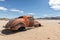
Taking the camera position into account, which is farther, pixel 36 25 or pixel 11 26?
pixel 36 25

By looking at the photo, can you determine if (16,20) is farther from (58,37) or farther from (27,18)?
(58,37)

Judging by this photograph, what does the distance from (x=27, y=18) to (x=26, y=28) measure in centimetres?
107

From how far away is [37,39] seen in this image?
12297 mm

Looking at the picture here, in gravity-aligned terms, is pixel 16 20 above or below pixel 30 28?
above

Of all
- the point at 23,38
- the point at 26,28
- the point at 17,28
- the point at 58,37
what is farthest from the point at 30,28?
the point at 58,37

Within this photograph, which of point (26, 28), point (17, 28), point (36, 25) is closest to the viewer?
point (17, 28)

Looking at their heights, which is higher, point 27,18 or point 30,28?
point 27,18

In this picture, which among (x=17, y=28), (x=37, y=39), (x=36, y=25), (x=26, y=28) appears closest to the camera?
(x=37, y=39)

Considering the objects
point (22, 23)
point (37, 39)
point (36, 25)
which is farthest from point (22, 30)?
point (37, 39)

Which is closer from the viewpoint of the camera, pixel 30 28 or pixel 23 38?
pixel 23 38

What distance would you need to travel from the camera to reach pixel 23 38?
13.0 m

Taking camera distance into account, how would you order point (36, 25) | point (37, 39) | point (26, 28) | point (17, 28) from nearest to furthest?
point (37, 39) → point (17, 28) → point (26, 28) → point (36, 25)

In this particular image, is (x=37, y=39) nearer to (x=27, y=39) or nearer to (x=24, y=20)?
(x=27, y=39)

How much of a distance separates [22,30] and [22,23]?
0.71 meters
